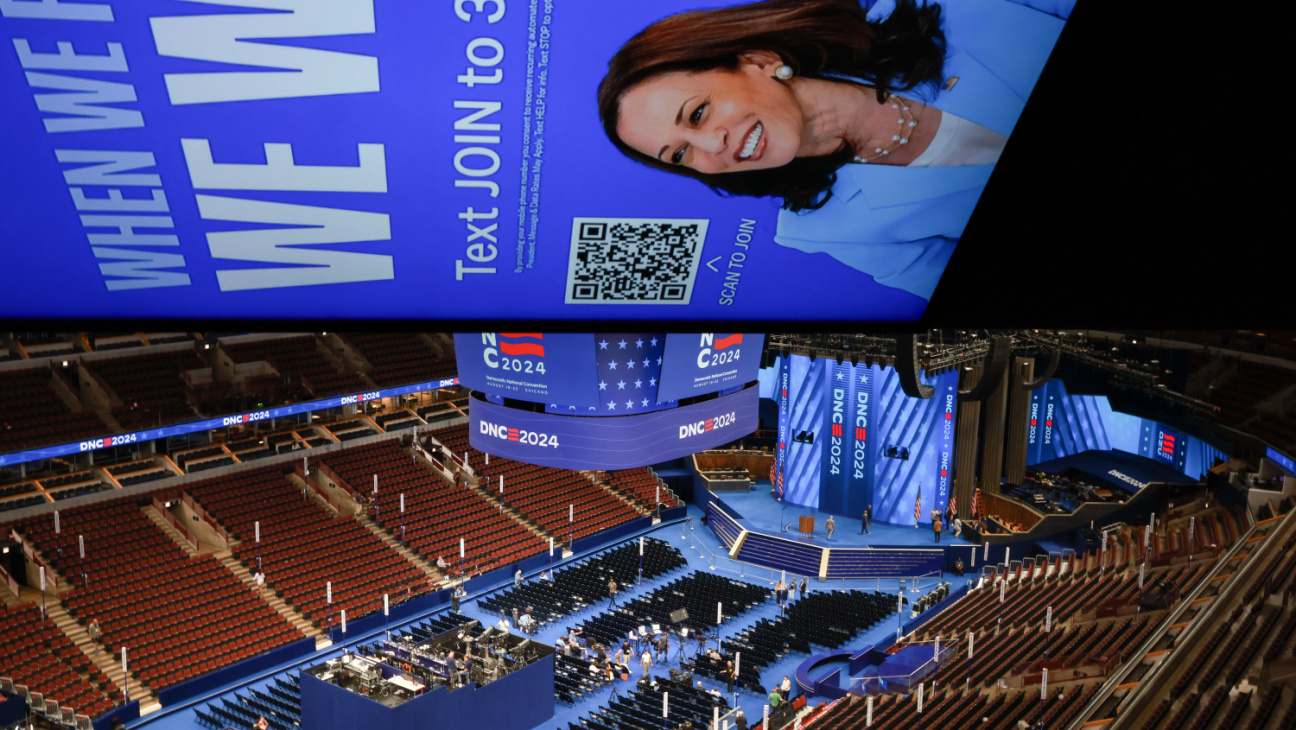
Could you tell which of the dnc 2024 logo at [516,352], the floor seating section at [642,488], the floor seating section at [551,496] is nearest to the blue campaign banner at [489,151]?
the dnc 2024 logo at [516,352]

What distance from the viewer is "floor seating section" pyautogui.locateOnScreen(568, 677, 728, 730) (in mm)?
17953

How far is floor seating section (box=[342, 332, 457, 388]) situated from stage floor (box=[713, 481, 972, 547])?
9681mm

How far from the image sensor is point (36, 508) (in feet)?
72.2

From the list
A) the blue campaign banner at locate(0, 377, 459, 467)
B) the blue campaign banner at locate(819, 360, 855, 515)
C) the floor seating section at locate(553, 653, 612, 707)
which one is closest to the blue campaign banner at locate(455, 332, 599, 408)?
the floor seating section at locate(553, 653, 612, 707)

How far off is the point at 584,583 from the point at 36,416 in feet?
44.3

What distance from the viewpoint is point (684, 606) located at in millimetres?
24266

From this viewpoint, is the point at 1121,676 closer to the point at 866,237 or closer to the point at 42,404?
the point at 866,237

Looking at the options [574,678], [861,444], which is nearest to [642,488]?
[861,444]

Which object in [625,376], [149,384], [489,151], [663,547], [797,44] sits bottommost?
[663,547]

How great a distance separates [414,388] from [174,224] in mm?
25587

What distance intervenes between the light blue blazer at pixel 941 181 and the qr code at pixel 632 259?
48 centimetres

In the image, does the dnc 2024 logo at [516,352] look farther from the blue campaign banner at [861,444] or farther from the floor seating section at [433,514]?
the blue campaign banner at [861,444]

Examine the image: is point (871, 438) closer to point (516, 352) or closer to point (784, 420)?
point (784, 420)

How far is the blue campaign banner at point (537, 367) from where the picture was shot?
26.0 feet
